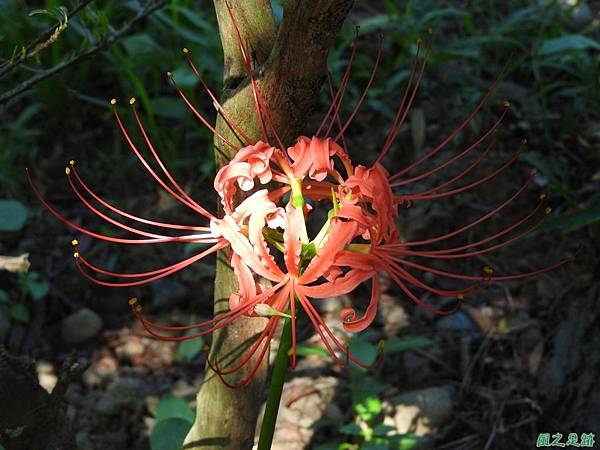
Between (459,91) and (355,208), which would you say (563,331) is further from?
(355,208)

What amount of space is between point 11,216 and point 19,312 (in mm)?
365

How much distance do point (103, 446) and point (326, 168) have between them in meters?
1.21

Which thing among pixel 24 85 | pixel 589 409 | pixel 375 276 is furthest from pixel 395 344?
pixel 24 85

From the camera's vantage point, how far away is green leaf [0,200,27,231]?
88.4 inches

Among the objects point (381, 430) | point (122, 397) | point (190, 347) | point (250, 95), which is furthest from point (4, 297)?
point (250, 95)

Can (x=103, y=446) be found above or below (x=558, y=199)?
below

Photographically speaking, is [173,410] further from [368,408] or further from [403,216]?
[403,216]

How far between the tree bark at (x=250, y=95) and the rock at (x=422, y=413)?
633 millimetres

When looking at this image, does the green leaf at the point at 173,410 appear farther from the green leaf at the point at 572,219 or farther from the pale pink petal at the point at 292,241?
the green leaf at the point at 572,219

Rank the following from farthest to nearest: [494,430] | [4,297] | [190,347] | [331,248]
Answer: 1. [4,297]
2. [190,347]
3. [494,430]
4. [331,248]

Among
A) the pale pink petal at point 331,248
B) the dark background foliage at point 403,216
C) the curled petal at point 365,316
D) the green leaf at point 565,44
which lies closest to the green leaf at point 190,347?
the dark background foliage at point 403,216

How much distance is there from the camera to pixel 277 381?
1.36 m

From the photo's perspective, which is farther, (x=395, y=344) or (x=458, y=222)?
(x=458, y=222)

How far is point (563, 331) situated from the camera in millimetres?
2322
